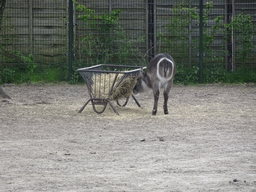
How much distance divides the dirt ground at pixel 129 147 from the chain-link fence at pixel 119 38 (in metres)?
3.19

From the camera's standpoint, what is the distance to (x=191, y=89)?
11781mm

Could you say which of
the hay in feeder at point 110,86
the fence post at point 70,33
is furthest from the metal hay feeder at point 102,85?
the fence post at point 70,33

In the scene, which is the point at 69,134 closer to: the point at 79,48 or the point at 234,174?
the point at 234,174

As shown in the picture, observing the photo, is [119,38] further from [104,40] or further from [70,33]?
[70,33]

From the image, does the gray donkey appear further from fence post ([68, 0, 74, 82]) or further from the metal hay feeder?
fence post ([68, 0, 74, 82])

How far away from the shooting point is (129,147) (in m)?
5.48

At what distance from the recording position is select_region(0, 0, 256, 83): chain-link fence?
41.8ft

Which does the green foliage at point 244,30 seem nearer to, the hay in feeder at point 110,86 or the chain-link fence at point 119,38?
the chain-link fence at point 119,38

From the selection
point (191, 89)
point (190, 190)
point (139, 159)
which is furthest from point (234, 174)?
point (191, 89)

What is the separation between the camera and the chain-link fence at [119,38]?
12727mm

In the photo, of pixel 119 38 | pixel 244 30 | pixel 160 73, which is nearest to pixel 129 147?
pixel 160 73

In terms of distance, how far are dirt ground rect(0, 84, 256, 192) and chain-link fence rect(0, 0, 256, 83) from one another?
3190mm

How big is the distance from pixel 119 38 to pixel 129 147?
7775mm

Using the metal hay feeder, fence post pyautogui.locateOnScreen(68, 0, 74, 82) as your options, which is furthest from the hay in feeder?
fence post pyautogui.locateOnScreen(68, 0, 74, 82)
